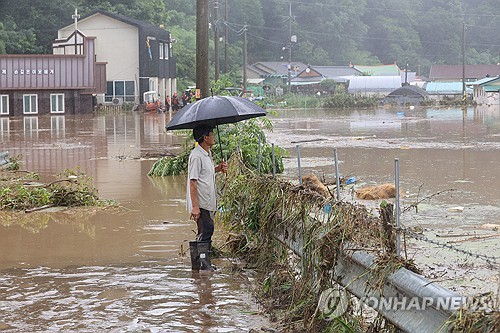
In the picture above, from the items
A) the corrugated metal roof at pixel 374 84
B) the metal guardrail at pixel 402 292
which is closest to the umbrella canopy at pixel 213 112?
Result: the metal guardrail at pixel 402 292

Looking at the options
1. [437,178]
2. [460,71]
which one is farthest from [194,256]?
[460,71]

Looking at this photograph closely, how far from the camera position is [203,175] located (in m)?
9.23

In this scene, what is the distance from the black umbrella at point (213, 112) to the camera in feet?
30.7

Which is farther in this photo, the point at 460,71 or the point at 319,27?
the point at 319,27

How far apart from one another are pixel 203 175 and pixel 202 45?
8.37 metres

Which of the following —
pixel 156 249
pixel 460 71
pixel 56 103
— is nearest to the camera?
pixel 156 249

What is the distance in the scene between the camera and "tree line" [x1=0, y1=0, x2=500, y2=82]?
281 feet

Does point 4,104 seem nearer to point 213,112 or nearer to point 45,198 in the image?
point 45,198

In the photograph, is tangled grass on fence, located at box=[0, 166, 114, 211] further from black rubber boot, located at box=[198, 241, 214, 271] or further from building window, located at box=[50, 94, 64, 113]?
building window, located at box=[50, 94, 64, 113]

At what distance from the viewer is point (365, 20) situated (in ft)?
490

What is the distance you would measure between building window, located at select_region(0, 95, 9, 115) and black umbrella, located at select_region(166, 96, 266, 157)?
51.1 meters

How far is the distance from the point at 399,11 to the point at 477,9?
53.0 ft

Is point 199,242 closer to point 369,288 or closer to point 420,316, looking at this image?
point 369,288

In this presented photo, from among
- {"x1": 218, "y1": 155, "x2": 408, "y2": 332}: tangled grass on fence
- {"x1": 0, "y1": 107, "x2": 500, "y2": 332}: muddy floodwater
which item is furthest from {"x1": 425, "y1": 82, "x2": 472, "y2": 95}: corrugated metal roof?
{"x1": 218, "y1": 155, "x2": 408, "y2": 332}: tangled grass on fence
